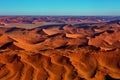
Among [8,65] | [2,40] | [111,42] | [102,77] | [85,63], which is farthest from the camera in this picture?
[111,42]

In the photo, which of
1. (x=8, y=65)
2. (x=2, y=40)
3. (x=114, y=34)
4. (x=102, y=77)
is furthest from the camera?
(x=114, y=34)

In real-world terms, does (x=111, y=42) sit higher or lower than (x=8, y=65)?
lower

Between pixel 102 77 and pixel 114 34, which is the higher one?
pixel 102 77

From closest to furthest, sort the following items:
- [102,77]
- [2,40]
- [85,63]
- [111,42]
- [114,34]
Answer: [102,77] < [85,63] < [2,40] < [111,42] < [114,34]

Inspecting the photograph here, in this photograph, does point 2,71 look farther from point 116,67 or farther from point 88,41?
point 88,41

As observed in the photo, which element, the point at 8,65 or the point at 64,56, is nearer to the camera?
the point at 8,65

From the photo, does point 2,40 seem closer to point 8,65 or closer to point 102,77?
point 8,65

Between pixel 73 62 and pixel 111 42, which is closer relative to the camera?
pixel 73 62

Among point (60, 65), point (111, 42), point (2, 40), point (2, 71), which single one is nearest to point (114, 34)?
point (111, 42)

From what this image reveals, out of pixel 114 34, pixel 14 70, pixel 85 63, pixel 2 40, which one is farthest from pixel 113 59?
pixel 114 34
